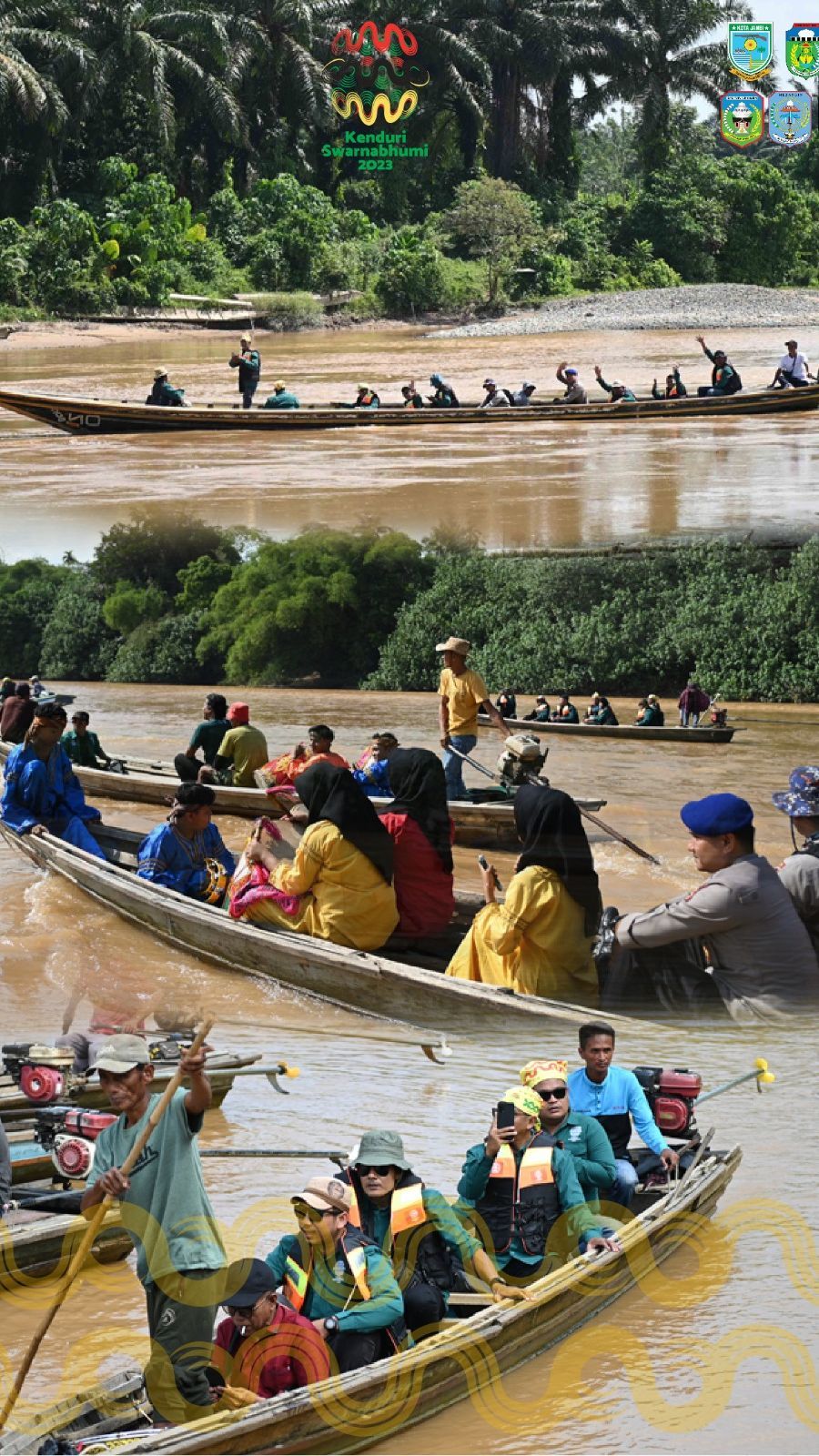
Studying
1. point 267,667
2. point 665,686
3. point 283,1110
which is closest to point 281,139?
point 267,667

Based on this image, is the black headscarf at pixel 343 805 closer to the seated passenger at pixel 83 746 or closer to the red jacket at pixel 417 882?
the red jacket at pixel 417 882

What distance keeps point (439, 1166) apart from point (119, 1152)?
2.00 meters

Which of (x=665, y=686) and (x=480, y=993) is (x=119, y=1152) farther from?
(x=665, y=686)

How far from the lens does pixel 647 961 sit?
410 cm

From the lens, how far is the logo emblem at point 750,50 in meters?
8.90

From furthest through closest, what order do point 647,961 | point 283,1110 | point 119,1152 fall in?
point 283,1110, point 647,961, point 119,1152

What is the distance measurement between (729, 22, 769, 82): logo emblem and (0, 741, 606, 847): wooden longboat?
13.1 feet

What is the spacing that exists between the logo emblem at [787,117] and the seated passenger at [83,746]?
15.5ft

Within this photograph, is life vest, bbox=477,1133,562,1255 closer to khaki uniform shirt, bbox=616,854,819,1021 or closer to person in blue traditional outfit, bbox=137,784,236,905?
khaki uniform shirt, bbox=616,854,819,1021

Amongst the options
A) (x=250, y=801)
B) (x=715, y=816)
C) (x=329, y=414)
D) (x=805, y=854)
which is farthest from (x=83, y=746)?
(x=715, y=816)

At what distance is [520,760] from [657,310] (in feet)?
12.9

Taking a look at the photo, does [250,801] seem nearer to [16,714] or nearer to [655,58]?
[16,714]

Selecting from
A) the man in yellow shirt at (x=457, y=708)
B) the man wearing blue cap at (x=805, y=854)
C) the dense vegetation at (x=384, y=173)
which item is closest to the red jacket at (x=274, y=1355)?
the man wearing blue cap at (x=805, y=854)

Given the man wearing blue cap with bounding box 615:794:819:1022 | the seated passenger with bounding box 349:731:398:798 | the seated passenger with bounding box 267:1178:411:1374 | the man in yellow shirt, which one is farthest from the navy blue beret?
the man in yellow shirt
